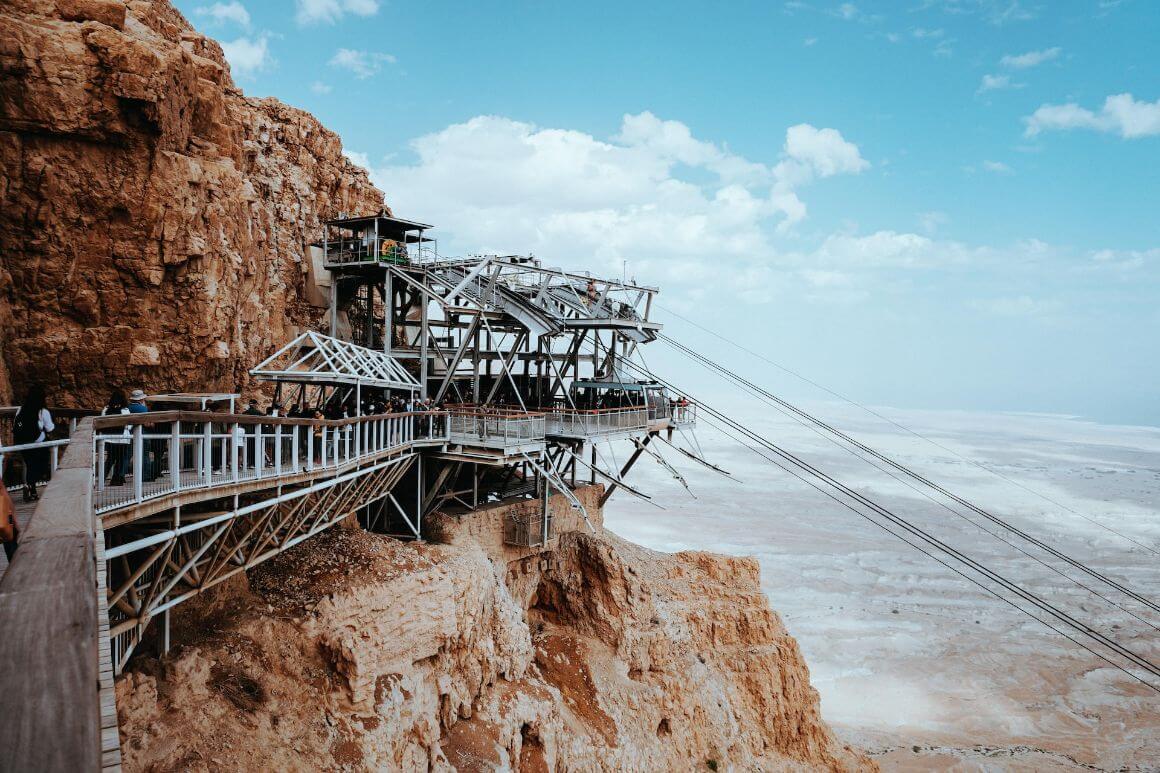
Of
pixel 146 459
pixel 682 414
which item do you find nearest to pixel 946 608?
pixel 682 414

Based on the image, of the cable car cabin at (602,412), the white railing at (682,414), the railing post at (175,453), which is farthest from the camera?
the white railing at (682,414)

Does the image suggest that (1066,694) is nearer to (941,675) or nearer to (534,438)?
(941,675)

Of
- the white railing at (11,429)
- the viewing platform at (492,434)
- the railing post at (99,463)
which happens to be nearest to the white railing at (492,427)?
the viewing platform at (492,434)

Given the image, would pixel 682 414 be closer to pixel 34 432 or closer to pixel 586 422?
pixel 586 422

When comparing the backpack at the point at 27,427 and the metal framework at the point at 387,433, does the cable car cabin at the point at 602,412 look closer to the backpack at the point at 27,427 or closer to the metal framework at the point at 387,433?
the metal framework at the point at 387,433

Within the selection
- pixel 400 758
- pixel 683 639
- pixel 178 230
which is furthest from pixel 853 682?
pixel 178 230
